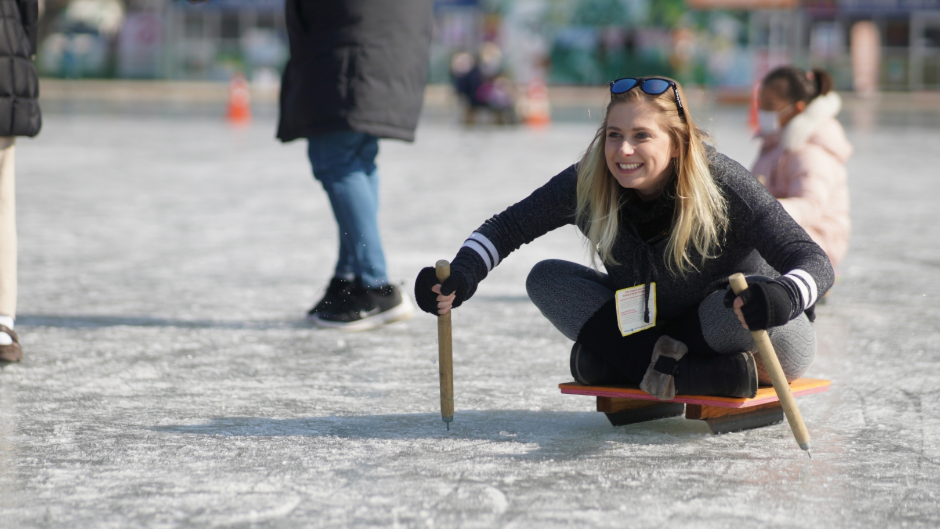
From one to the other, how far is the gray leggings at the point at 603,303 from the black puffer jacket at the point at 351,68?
125 centimetres

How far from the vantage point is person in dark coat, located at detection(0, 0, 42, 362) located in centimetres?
315

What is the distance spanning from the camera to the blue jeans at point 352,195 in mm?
3805

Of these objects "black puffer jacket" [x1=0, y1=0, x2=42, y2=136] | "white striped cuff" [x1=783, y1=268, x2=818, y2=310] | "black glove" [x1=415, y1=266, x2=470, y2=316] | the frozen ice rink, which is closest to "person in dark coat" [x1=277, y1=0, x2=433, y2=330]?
the frozen ice rink

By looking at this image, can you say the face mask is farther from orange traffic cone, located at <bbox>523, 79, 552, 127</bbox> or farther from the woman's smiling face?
orange traffic cone, located at <bbox>523, 79, 552, 127</bbox>

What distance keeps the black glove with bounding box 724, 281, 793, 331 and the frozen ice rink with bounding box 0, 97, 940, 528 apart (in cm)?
33

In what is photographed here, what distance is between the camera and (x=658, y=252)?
2.54 metres

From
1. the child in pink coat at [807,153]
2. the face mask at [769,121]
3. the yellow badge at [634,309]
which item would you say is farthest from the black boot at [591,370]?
the face mask at [769,121]

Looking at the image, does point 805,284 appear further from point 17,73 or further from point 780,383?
point 17,73

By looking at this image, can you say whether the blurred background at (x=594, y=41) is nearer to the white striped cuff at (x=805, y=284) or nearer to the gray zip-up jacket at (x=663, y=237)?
the gray zip-up jacket at (x=663, y=237)

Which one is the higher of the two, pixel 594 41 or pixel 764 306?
pixel 764 306

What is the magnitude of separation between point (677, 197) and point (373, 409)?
943 millimetres

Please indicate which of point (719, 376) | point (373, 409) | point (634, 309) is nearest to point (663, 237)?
point (634, 309)

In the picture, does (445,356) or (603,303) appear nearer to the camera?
(445,356)

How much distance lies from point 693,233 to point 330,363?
1326 millimetres
